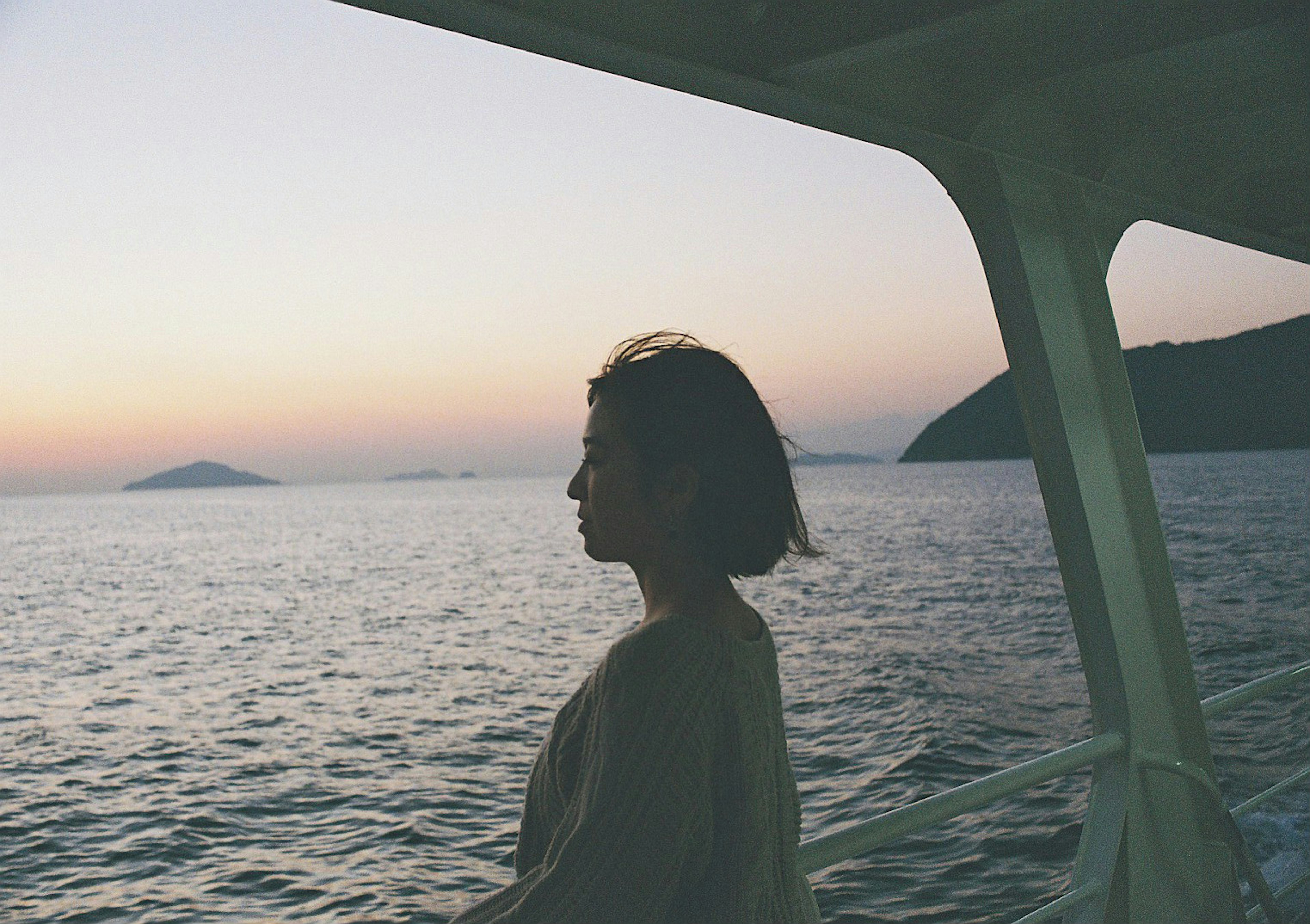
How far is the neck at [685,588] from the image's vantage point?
761mm

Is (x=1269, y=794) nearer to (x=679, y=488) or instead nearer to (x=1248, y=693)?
(x=1248, y=693)

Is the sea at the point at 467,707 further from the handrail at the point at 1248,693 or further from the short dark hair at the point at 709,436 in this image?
the short dark hair at the point at 709,436

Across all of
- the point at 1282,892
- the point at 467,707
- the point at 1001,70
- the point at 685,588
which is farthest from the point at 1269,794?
the point at 467,707

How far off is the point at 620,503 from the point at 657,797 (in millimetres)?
217

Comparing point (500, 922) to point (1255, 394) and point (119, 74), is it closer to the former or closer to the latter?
point (119, 74)

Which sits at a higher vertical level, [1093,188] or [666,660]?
[1093,188]

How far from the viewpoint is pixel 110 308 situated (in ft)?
211

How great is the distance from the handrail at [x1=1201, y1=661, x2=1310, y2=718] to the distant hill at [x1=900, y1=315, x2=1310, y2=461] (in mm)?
58417

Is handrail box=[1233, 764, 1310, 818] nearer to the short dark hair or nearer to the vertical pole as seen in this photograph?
the vertical pole

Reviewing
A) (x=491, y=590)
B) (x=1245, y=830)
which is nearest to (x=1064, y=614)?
(x=491, y=590)

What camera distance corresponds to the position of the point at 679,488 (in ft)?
2.55

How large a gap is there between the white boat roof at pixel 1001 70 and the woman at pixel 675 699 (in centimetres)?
64

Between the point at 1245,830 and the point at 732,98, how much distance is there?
8.85 metres

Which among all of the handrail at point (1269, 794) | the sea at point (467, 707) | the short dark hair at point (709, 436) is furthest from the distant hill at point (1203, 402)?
the short dark hair at point (709, 436)
